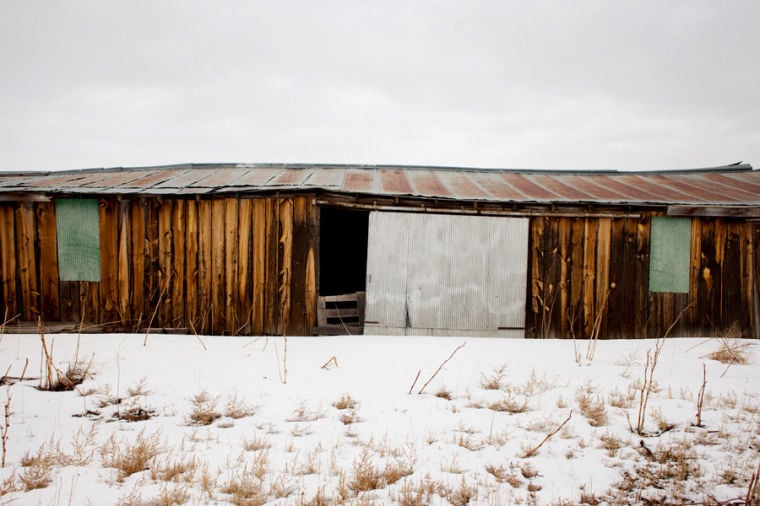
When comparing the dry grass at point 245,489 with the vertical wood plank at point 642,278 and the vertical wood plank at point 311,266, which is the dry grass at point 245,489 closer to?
the vertical wood plank at point 311,266

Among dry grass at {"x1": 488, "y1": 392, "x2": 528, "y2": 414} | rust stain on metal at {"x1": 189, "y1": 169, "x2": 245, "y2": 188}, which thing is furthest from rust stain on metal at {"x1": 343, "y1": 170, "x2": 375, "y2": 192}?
dry grass at {"x1": 488, "y1": 392, "x2": 528, "y2": 414}

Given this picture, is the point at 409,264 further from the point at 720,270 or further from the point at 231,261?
the point at 720,270

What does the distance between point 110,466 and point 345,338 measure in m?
4.70

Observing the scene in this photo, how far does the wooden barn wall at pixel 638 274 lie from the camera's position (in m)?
8.25

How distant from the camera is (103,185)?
28.8 ft

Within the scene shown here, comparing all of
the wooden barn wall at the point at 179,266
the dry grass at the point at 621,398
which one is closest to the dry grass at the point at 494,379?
the dry grass at the point at 621,398

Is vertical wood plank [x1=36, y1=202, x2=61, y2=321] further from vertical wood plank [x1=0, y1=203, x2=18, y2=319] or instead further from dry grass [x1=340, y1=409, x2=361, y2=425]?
dry grass [x1=340, y1=409, x2=361, y2=425]

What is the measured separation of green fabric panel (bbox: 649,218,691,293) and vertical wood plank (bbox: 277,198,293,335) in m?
7.18

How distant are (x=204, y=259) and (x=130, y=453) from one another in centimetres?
517

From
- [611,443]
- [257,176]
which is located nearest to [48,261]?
[257,176]

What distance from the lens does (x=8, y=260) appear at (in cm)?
827

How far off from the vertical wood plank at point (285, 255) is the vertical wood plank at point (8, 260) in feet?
17.6

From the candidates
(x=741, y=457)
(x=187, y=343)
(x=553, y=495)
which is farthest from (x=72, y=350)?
(x=741, y=457)

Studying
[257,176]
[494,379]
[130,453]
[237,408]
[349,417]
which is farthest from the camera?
[257,176]
